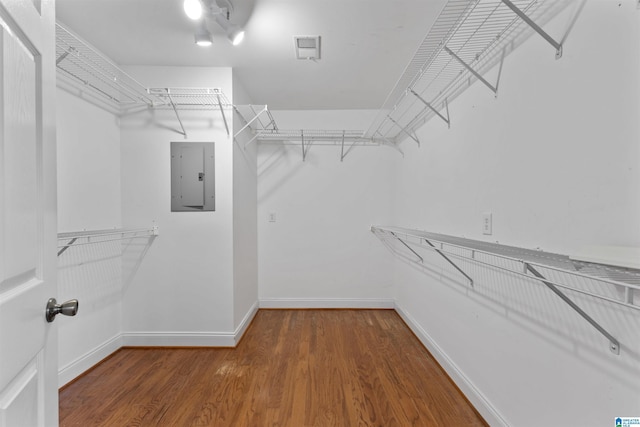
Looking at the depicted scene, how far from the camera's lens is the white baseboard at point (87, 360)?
6.11ft

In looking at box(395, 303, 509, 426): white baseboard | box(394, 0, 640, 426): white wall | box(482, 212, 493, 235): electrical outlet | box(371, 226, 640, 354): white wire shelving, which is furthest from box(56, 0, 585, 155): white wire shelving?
box(395, 303, 509, 426): white baseboard

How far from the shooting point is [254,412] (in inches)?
63.2

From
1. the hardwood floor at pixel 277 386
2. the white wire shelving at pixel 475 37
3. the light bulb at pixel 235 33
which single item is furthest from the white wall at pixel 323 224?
the light bulb at pixel 235 33

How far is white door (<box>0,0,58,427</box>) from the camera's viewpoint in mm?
553

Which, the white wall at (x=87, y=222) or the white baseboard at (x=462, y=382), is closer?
the white baseboard at (x=462, y=382)

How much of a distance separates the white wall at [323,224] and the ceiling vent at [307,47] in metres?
1.23

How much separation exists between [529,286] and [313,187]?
2.41 meters

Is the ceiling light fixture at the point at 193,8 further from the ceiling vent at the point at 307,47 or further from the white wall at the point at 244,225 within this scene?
the white wall at the point at 244,225

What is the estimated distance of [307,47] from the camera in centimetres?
204

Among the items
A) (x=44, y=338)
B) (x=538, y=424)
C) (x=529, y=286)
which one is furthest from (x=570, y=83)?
(x=44, y=338)

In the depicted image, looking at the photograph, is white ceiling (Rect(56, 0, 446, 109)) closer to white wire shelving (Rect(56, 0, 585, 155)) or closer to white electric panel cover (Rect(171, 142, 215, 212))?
white wire shelving (Rect(56, 0, 585, 155))

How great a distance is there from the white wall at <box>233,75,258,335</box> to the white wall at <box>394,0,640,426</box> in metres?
1.76

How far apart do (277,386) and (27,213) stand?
172 cm

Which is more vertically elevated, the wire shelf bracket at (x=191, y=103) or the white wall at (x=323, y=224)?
the wire shelf bracket at (x=191, y=103)
